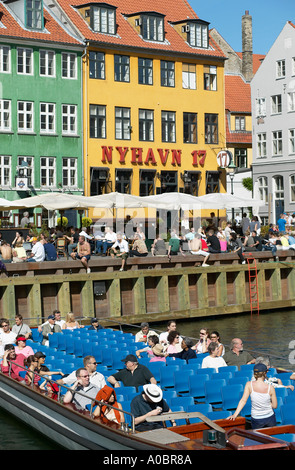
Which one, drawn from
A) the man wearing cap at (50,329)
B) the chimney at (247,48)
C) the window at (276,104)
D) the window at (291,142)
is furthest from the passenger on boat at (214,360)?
the chimney at (247,48)

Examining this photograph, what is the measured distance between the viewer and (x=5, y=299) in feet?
94.6

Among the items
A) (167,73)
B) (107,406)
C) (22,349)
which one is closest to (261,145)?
(167,73)

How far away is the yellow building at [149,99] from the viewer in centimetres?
5016

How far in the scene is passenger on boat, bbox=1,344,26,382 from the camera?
59.1ft

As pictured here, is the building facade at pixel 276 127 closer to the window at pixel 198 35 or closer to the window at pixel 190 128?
the window at pixel 198 35

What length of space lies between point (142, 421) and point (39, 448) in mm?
3686

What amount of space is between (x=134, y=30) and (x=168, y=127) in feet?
20.0

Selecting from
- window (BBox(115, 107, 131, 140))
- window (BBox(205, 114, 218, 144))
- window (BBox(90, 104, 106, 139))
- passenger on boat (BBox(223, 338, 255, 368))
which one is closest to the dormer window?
window (BBox(90, 104, 106, 139))

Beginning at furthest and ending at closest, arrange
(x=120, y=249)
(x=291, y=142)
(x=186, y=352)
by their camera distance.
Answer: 1. (x=291, y=142)
2. (x=120, y=249)
3. (x=186, y=352)

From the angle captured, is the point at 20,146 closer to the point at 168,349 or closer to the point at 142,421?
the point at 168,349

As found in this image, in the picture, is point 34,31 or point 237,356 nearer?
point 237,356

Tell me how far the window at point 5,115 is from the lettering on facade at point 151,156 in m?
5.94

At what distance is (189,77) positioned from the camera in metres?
54.4

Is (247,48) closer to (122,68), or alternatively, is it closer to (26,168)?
(122,68)
